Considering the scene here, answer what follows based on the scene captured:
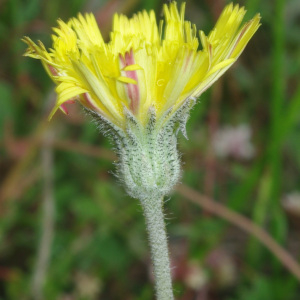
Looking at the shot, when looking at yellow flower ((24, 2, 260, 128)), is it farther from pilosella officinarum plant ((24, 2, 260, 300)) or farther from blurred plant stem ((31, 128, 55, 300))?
blurred plant stem ((31, 128, 55, 300))

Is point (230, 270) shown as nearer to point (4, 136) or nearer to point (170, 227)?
point (170, 227)

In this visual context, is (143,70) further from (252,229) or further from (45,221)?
(45,221)

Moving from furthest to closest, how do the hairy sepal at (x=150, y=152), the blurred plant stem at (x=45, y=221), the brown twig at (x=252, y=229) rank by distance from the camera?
1. the blurred plant stem at (x=45, y=221)
2. the brown twig at (x=252, y=229)
3. the hairy sepal at (x=150, y=152)

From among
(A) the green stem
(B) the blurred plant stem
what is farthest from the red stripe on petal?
(B) the blurred plant stem

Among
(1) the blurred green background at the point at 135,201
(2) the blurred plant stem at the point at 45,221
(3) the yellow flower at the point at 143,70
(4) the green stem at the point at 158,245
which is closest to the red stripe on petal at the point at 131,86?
(3) the yellow flower at the point at 143,70

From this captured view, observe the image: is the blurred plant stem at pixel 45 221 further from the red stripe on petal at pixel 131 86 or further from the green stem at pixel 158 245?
the red stripe on petal at pixel 131 86

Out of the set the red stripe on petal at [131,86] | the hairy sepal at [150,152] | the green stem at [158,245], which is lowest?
the green stem at [158,245]

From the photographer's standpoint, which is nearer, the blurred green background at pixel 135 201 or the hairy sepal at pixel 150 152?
the hairy sepal at pixel 150 152

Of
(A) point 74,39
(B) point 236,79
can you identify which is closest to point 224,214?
(B) point 236,79

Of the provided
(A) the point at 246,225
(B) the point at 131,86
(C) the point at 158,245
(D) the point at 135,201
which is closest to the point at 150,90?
(B) the point at 131,86
